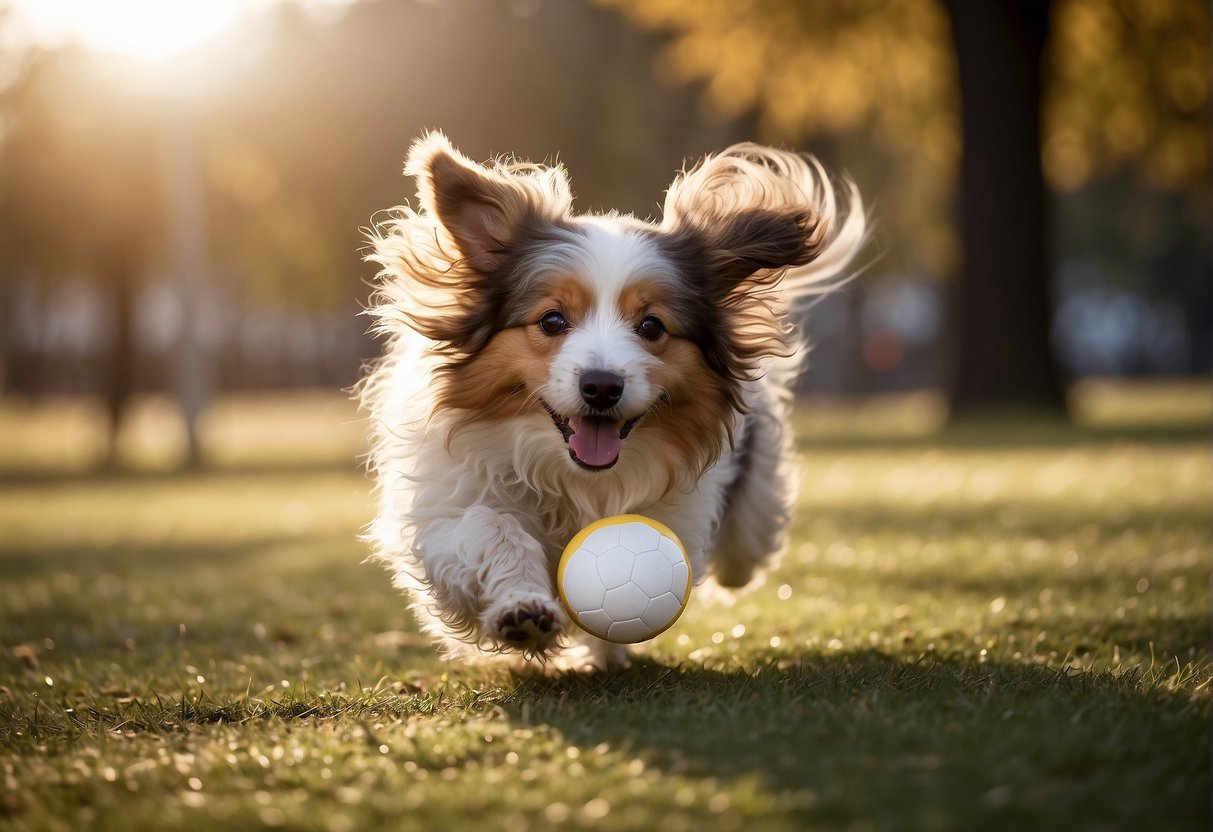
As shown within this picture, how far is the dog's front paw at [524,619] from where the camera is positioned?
393 centimetres

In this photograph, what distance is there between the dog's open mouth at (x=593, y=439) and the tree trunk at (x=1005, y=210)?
12.7m

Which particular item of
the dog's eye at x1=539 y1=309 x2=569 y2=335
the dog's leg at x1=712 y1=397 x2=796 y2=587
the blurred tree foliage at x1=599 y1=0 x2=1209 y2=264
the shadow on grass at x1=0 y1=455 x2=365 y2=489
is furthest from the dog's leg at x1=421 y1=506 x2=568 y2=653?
the blurred tree foliage at x1=599 y1=0 x2=1209 y2=264

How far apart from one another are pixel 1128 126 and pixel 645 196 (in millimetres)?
9178

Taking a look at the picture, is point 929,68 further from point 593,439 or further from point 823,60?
point 593,439

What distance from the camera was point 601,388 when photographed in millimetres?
4152

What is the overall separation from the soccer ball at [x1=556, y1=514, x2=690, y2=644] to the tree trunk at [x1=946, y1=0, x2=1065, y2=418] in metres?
12.9

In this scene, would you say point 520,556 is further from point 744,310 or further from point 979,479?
point 979,479

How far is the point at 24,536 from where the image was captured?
1195 centimetres

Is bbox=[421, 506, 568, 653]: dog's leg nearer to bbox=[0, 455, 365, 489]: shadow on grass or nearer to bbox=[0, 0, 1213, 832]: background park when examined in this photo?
bbox=[0, 0, 1213, 832]: background park

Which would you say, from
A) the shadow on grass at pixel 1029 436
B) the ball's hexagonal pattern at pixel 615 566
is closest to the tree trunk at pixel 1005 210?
the shadow on grass at pixel 1029 436

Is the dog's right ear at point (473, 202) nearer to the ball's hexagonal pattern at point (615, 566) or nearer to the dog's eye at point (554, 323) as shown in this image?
the dog's eye at point (554, 323)

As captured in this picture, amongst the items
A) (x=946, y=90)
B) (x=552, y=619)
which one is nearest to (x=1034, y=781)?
(x=552, y=619)

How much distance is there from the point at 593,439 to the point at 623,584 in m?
0.56

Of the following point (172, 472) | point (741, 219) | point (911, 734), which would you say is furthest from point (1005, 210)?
point (911, 734)
